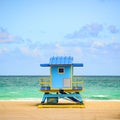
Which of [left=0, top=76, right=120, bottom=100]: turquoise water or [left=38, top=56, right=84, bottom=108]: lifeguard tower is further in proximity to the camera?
[left=0, top=76, right=120, bottom=100]: turquoise water

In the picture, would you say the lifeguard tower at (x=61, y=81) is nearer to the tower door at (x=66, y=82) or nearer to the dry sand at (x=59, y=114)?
the tower door at (x=66, y=82)

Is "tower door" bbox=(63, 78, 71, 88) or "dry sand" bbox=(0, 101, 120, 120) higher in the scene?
"tower door" bbox=(63, 78, 71, 88)

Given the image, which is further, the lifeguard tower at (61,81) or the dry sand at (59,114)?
the lifeguard tower at (61,81)

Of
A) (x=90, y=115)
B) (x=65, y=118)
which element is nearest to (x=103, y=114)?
(x=90, y=115)

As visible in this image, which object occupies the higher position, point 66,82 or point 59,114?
point 66,82

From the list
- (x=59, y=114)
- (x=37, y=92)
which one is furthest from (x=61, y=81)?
(x=37, y=92)

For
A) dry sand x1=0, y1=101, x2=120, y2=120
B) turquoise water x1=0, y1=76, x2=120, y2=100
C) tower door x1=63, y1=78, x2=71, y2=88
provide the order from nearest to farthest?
dry sand x1=0, y1=101, x2=120, y2=120
tower door x1=63, y1=78, x2=71, y2=88
turquoise water x1=0, y1=76, x2=120, y2=100

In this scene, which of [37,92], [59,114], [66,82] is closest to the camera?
[59,114]

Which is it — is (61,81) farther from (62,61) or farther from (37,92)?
(37,92)

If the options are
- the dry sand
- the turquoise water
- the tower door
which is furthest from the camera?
the turquoise water

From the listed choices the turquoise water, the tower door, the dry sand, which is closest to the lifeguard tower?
the tower door

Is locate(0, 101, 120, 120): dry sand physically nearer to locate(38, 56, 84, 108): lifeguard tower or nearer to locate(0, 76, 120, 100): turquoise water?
locate(38, 56, 84, 108): lifeguard tower

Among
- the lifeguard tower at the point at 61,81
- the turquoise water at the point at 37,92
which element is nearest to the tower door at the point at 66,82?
the lifeguard tower at the point at 61,81

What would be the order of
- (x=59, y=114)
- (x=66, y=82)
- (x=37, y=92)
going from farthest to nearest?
(x=37, y=92) → (x=66, y=82) → (x=59, y=114)
